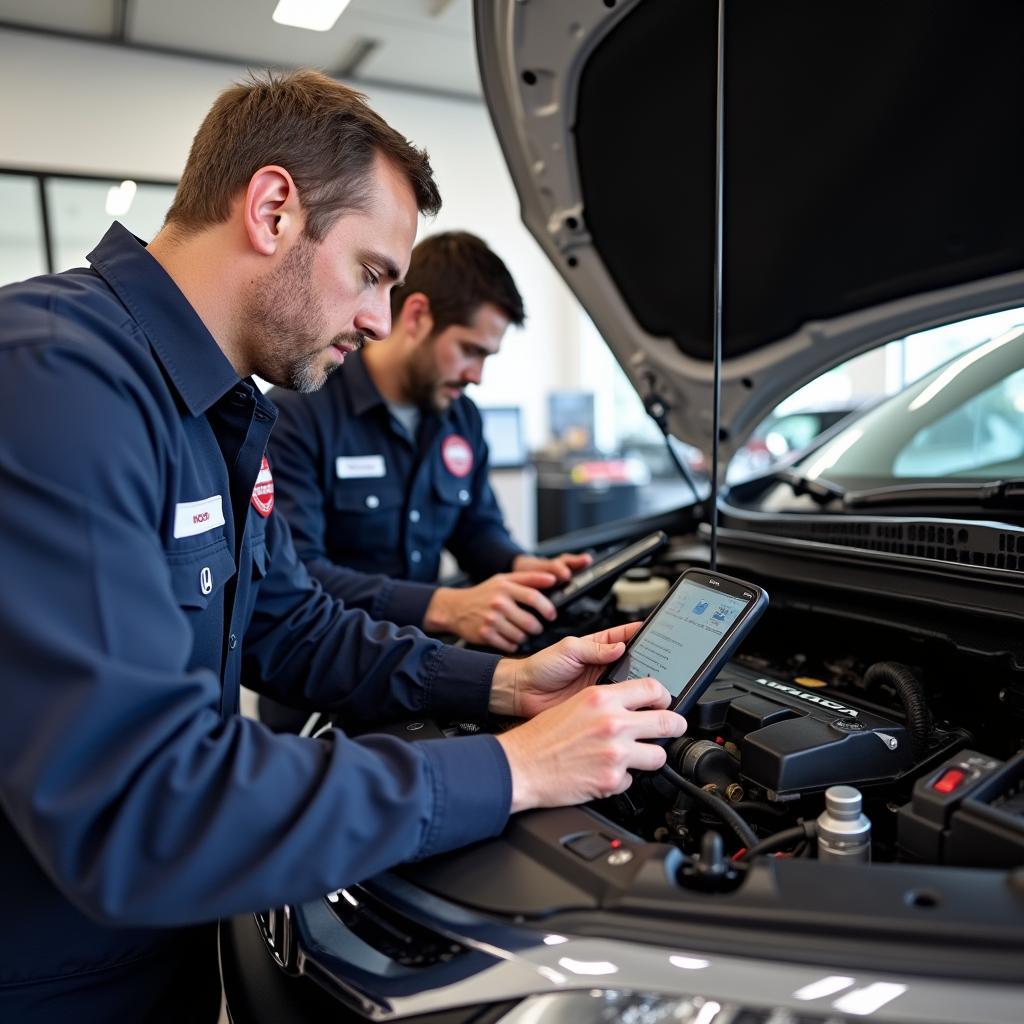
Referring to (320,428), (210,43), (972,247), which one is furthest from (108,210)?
(972,247)

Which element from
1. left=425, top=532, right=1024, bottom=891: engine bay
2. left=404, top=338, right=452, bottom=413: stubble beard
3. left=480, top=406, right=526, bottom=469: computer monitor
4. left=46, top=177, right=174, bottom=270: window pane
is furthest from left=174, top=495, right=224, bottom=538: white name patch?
left=46, top=177, right=174, bottom=270: window pane

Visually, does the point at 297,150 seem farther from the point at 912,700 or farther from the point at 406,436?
the point at 406,436

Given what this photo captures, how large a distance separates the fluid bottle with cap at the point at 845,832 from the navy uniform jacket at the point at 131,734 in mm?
294

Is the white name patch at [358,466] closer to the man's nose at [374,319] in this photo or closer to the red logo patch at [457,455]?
the red logo patch at [457,455]

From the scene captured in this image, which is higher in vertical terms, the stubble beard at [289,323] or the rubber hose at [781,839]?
the stubble beard at [289,323]

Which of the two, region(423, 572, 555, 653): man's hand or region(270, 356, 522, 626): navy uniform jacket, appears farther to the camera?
region(270, 356, 522, 626): navy uniform jacket

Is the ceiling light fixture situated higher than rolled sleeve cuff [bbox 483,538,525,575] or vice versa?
the ceiling light fixture

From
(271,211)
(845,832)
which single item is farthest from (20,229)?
(845,832)

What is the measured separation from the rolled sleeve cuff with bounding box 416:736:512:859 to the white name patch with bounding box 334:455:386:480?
4.08 feet

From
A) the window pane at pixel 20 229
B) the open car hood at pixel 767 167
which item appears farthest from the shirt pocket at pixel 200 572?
the window pane at pixel 20 229

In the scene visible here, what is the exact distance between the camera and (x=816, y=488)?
62.7 inches

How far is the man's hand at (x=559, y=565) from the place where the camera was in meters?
1.60

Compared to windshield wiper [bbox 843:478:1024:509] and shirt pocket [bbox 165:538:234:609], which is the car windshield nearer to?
windshield wiper [bbox 843:478:1024:509]

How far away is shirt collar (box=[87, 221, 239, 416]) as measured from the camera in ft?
3.00
